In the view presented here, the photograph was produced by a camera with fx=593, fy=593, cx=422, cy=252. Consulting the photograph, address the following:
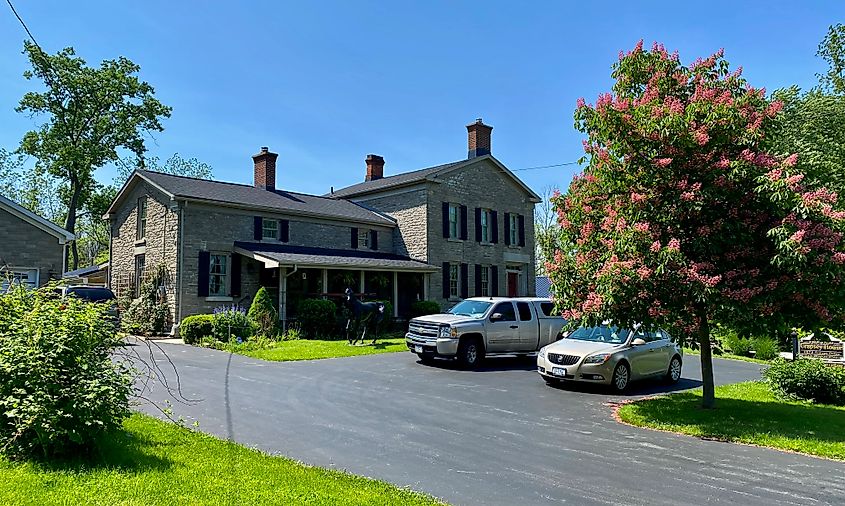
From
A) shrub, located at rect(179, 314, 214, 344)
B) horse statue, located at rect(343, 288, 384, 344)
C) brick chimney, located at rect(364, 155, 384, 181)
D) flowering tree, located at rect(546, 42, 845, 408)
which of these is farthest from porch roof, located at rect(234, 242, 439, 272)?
flowering tree, located at rect(546, 42, 845, 408)

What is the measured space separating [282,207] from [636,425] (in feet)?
65.0

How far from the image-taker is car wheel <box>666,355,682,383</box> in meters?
13.8

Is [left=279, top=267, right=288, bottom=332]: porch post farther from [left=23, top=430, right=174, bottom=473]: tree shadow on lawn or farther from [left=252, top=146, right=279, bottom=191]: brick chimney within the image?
[left=23, top=430, right=174, bottom=473]: tree shadow on lawn

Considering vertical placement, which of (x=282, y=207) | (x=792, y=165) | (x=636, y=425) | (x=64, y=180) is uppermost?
(x=64, y=180)

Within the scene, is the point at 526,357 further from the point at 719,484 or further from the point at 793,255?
the point at 719,484

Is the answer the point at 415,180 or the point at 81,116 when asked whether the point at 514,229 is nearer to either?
the point at 415,180

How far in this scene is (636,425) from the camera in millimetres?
9188

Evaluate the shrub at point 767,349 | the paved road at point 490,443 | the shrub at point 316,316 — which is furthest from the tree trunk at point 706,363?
the shrub at point 316,316

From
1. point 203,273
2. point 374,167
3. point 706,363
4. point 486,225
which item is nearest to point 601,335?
point 706,363

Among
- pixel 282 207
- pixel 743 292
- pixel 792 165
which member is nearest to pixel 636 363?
pixel 743 292

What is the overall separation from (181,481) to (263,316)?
636 inches

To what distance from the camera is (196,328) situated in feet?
66.7

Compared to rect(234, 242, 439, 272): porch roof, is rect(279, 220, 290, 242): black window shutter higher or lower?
higher

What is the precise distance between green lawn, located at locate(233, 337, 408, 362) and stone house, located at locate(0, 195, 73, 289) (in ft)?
25.4
